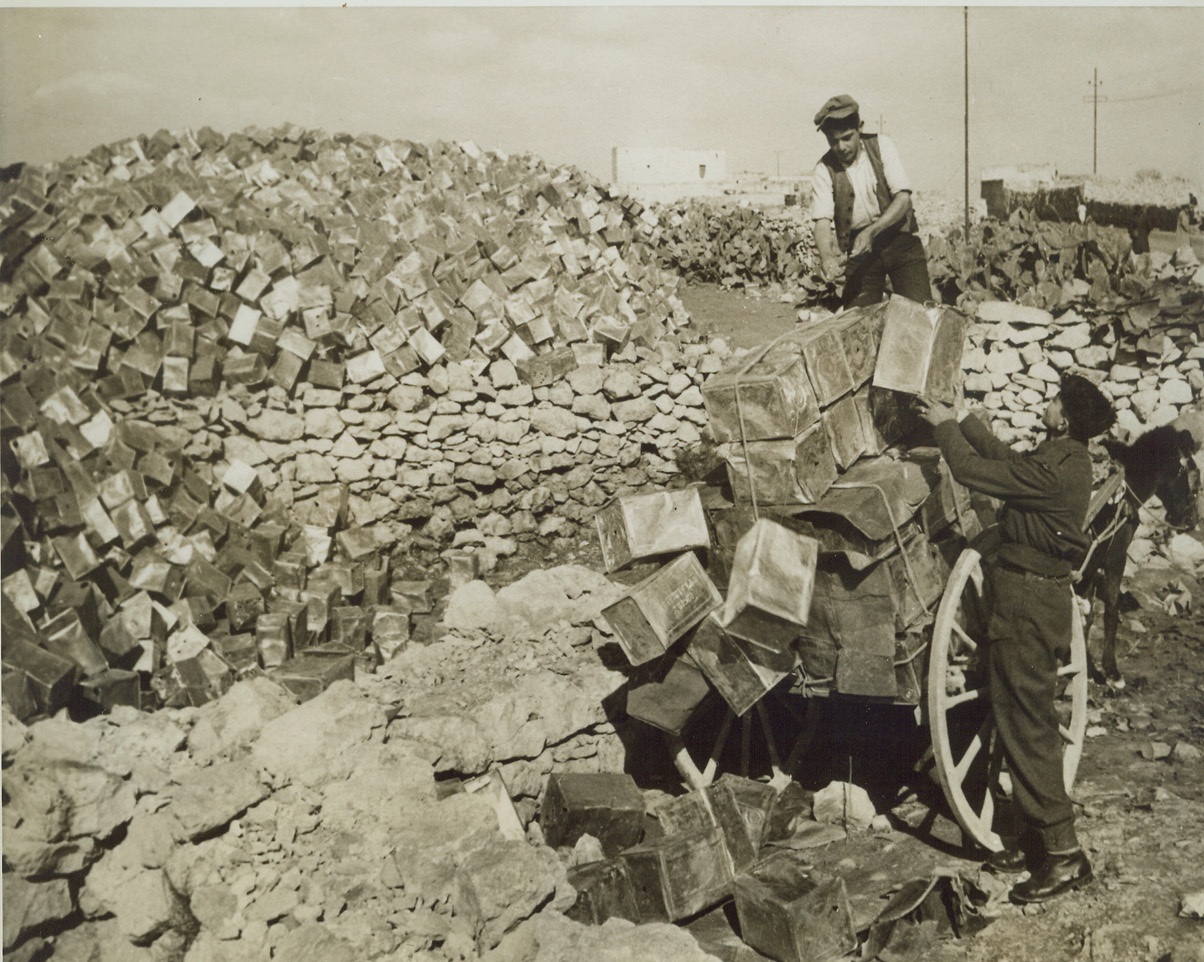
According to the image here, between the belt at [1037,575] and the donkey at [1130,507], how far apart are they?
4.57 feet

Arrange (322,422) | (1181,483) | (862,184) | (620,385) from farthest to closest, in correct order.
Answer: (620,385) < (322,422) < (1181,483) < (862,184)

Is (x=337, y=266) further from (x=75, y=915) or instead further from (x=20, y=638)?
(x=75, y=915)

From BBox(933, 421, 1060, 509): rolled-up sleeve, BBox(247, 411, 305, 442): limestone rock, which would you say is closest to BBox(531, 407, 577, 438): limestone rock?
BBox(247, 411, 305, 442): limestone rock

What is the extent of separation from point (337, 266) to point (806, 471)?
18.6 feet

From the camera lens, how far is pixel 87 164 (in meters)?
8.73

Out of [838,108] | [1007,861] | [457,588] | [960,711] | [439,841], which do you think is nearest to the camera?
[439,841]

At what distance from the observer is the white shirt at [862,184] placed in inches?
190

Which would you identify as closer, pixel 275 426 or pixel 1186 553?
pixel 1186 553

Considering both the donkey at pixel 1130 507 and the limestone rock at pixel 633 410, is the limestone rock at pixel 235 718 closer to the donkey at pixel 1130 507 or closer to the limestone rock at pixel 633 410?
the donkey at pixel 1130 507

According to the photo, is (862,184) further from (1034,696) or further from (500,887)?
(500,887)

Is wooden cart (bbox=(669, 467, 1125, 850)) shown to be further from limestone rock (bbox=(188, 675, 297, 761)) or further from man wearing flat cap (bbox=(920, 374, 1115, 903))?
limestone rock (bbox=(188, 675, 297, 761))

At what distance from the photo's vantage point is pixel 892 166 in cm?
482

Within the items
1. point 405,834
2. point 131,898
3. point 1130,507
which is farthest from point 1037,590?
point 131,898

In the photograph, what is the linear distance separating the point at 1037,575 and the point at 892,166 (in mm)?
2498
